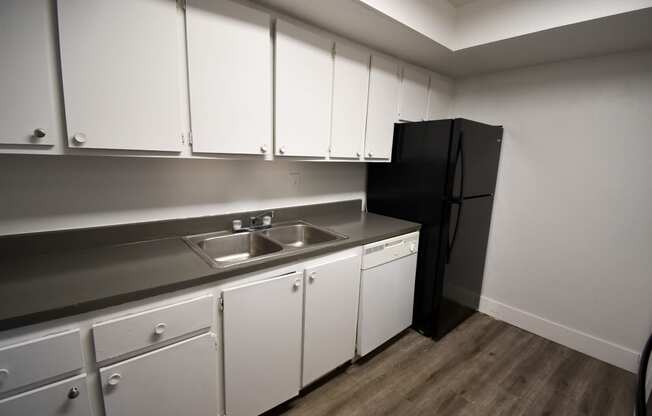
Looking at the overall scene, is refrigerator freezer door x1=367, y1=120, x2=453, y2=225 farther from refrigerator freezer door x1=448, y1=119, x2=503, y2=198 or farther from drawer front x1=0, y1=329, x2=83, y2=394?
drawer front x1=0, y1=329, x2=83, y2=394

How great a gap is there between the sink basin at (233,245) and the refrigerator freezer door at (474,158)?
4.34 ft

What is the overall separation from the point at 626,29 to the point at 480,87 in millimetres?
1003

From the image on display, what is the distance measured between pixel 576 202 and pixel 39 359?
3091mm

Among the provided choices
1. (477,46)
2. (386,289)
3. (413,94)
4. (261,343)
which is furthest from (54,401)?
(477,46)

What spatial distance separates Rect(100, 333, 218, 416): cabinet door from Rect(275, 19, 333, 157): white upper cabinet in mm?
1051

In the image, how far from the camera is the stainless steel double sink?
160 centimetres

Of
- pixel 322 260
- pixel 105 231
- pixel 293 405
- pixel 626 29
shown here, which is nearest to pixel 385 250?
pixel 322 260

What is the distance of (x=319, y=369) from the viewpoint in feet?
5.43

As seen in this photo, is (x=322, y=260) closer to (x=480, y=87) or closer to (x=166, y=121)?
(x=166, y=121)

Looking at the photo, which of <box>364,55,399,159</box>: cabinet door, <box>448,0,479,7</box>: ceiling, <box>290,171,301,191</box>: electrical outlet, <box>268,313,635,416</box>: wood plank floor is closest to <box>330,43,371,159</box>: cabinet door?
<box>364,55,399,159</box>: cabinet door

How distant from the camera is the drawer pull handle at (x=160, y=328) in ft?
3.44

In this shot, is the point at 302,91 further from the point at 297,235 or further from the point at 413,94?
the point at 413,94

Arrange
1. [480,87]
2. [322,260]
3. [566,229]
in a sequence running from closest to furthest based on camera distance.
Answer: [322,260] → [566,229] → [480,87]

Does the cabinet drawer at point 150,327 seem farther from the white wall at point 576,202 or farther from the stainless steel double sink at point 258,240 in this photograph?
the white wall at point 576,202
